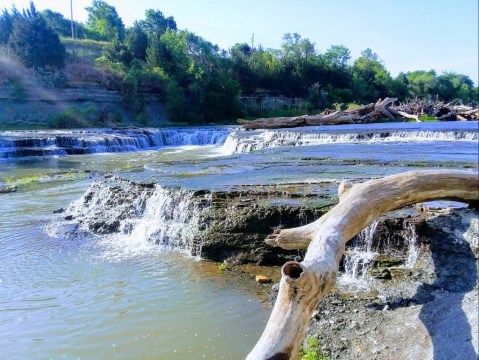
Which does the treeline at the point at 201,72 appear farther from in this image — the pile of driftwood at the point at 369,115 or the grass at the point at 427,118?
the grass at the point at 427,118

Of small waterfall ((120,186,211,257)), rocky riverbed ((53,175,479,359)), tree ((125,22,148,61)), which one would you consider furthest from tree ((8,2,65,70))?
small waterfall ((120,186,211,257))

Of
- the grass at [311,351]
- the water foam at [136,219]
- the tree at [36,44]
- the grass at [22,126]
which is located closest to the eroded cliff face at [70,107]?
the grass at [22,126]

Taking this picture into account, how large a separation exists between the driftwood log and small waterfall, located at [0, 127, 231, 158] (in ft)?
53.6

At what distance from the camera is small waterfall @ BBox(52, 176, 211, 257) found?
6.13 meters

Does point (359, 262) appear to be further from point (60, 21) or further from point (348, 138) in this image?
point (60, 21)

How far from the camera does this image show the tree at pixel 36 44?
1296 inches

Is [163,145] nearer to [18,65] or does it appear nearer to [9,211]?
[9,211]

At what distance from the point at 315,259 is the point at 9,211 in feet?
24.8

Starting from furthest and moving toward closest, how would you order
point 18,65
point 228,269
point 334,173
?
point 18,65 < point 334,173 < point 228,269

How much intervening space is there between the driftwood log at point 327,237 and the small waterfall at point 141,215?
2513 mm

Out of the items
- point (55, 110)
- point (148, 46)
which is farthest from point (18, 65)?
point (148, 46)

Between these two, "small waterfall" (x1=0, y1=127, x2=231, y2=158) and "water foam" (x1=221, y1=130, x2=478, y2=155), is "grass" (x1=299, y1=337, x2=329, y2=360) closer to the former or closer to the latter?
"water foam" (x1=221, y1=130, x2=478, y2=155)

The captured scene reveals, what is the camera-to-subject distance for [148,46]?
3994 centimetres

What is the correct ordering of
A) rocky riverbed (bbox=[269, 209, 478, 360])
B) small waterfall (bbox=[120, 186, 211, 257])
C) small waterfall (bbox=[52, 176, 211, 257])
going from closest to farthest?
rocky riverbed (bbox=[269, 209, 478, 360]) → small waterfall (bbox=[120, 186, 211, 257]) → small waterfall (bbox=[52, 176, 211, 257])
